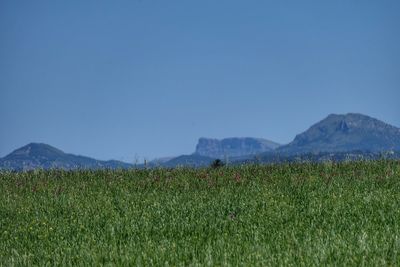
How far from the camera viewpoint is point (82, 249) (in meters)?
11.8

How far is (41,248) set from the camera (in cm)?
1270

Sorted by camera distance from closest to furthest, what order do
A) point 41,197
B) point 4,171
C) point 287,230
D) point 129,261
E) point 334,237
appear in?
point 129,261 < point 334,237 < point 287,230 < point 41,197 < point 4,171

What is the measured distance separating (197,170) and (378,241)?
12.9 m

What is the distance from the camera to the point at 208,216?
14.8 metres

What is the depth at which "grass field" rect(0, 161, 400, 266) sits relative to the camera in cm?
1072

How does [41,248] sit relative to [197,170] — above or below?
below

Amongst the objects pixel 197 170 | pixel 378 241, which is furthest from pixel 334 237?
pixel 197 170

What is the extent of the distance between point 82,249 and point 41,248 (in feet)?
4.25

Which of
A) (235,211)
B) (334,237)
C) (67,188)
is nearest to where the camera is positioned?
(334,237)

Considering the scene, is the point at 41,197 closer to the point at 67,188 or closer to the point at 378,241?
the point at 67,188

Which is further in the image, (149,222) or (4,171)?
(4,171)

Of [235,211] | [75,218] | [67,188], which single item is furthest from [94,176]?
[235,211]

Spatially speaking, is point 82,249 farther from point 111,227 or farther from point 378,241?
point 378,241

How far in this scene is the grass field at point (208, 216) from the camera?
10719 mm
